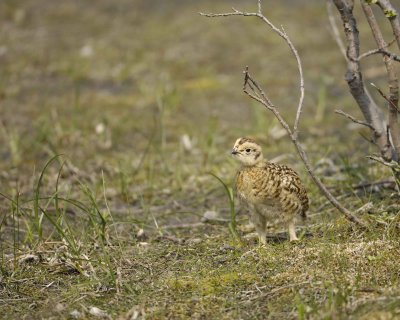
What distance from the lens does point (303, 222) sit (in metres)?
5.54

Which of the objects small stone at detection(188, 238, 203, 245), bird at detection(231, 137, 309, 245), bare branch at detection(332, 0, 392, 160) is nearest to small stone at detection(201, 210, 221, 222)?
small stone at detection(188, 238, 203, 245)

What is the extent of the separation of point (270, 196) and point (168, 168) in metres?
2.42

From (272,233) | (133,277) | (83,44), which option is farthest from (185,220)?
(83,44)

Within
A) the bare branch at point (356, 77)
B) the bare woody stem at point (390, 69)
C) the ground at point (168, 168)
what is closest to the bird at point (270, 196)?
the ground at point (168, 168)

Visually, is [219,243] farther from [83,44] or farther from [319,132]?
[83,44]

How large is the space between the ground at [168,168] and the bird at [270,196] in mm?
175

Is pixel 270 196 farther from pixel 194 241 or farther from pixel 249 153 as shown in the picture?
pixel 194 241

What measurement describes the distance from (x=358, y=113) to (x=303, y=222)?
3.59 metres

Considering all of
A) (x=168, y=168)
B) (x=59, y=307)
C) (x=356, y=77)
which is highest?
(x=356, y=77)

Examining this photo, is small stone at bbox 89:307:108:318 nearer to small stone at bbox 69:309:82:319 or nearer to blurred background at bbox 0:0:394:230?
small stone at bbox 69:309:82:319

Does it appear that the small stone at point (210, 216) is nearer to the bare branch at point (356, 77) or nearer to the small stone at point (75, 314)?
the bare branch at point (356, 77)

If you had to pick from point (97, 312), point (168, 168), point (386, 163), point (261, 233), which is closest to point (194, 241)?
point (261, 233)

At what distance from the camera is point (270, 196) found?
5156mm

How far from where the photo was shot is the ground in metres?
4.37
